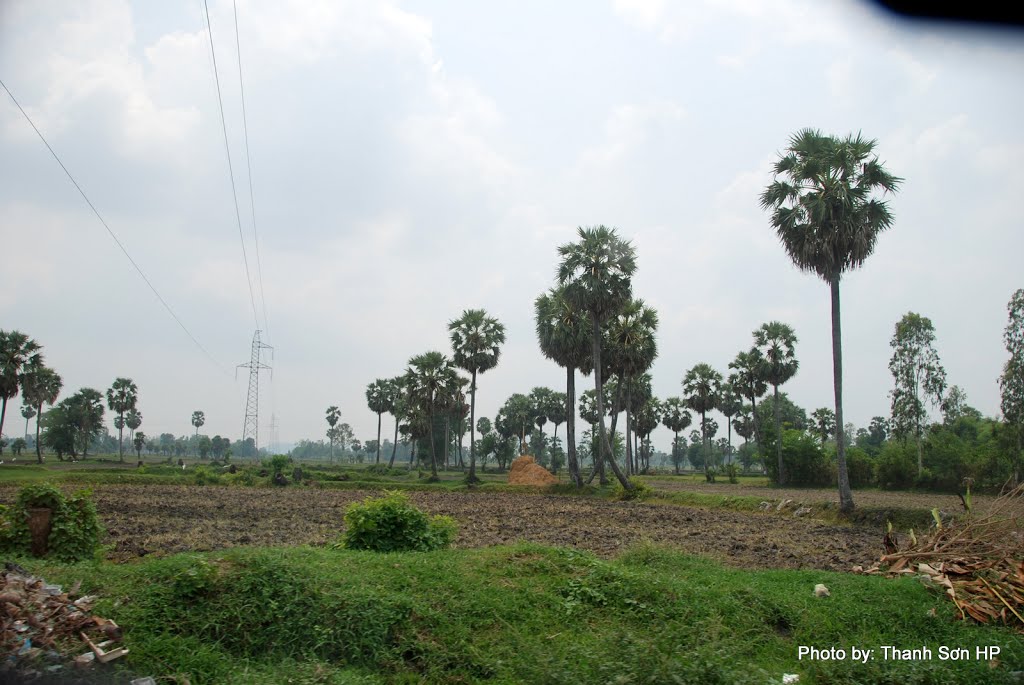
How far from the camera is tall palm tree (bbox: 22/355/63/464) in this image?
4841 centimetres

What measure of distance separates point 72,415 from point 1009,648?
86.3m

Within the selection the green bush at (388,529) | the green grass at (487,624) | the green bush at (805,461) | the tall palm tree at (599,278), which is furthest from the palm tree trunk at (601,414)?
the green grass at (487,624)

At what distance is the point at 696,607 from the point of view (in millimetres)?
7398

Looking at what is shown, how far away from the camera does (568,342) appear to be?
41.4m

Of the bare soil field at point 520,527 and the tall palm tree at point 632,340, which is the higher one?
the tall palm tree at point 632,340

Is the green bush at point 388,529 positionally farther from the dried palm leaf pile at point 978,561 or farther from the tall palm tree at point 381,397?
the tall palm tree at point 381,397

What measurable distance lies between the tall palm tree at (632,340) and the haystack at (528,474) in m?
10.6

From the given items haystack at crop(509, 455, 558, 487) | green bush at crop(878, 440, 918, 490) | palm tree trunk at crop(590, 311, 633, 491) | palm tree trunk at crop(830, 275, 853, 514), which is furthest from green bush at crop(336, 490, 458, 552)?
green bush at crop(878, 440, 918, 490)

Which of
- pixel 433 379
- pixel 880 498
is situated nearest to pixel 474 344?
pixel 433 379

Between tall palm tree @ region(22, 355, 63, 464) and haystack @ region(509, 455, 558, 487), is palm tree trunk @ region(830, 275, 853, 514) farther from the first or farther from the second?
tall palm tree @ region(22, 355, 63, 464)

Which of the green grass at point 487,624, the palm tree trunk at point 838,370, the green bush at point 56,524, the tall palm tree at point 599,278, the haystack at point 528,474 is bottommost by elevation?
the haystack at point 528,474

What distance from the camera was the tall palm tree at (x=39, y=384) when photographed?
48.4m

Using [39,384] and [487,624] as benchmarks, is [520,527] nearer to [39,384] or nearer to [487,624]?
[487,624]

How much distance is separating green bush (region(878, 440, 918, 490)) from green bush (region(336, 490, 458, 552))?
4090 centimetres
